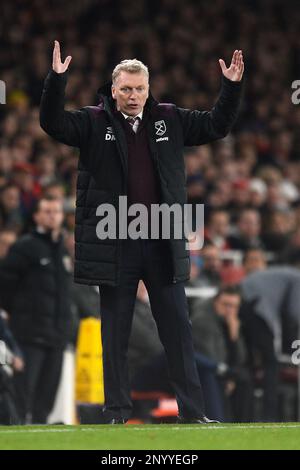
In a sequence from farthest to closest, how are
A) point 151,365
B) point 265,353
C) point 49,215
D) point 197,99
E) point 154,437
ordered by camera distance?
point 197,99
point 265,353
point 151,365
point 49,215
point 154,437

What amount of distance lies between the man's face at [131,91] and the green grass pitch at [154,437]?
1.67 m

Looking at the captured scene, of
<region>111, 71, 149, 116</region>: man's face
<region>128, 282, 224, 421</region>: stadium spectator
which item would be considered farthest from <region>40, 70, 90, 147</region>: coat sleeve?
<region>128, 282, 224, 421</region>: stadium spectator

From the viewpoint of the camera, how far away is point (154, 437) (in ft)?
27.2

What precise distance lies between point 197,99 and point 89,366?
9546 mm

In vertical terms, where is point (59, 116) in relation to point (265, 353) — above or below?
below

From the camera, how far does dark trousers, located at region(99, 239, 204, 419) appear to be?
9.02 meters

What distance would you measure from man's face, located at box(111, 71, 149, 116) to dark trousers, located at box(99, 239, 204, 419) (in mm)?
700

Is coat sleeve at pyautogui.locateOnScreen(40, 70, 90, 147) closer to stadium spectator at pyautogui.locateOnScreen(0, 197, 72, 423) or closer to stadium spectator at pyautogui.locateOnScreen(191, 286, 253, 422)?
stadium spectator at pyautogui.locateOnScreen(0, 197, 72, 423)

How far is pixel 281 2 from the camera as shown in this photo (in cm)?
2797

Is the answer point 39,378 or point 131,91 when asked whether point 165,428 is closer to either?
point 131,91

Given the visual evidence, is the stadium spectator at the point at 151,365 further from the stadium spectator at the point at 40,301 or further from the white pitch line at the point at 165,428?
the white pitch line at the point at 165,428

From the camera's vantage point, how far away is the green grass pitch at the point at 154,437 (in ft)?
26.2

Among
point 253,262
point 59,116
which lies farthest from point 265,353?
point 59,116

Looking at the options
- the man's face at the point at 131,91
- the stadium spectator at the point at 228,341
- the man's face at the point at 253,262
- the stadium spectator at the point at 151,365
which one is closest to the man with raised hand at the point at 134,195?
the man's face at the point at 131,91
